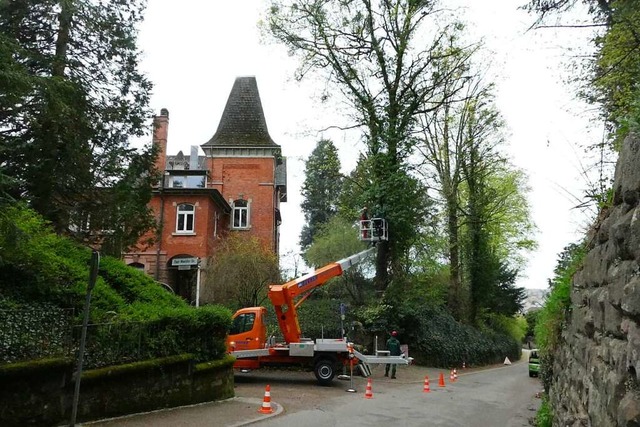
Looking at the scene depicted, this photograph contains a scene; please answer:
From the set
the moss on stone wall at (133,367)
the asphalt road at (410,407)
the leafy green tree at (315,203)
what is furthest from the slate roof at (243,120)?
the moss on stone wall at (133,367)

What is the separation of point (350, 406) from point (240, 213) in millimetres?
26174

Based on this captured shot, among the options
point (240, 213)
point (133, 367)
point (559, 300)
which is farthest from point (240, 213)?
point (559, 300)

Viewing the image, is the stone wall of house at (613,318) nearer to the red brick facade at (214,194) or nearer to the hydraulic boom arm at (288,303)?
the hydraulic boom arm at (288,303)

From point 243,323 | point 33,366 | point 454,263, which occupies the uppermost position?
point 454,263

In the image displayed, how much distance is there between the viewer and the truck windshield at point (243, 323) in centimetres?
1758

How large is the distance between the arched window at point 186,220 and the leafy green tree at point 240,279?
5868 mm

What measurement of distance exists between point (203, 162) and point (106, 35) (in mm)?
22246

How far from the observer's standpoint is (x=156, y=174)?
18188mm

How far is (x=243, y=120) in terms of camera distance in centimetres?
3909

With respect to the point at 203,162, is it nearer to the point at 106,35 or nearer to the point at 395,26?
the point at 395,26

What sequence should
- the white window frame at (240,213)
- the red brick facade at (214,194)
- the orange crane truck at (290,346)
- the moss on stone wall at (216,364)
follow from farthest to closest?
the white window frame at (240,213)
the red brick facade at (214,194)
the orange crane truck at (290,346)
the moss on stone wall at (216,364)

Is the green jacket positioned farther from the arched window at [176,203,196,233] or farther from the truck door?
the arched window at [176,203,196,233]

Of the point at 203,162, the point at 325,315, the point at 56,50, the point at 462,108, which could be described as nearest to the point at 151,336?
the point at 56,50

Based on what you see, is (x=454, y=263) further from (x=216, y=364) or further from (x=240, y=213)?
(x=216, y=364)
